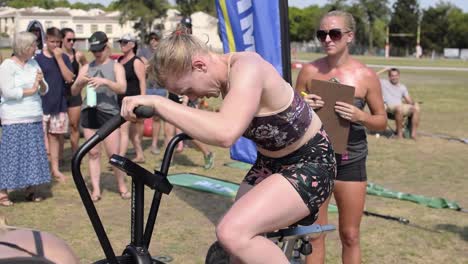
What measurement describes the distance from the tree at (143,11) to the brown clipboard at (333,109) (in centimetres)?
8603

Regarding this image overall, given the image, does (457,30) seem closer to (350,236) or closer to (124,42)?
(124,42)

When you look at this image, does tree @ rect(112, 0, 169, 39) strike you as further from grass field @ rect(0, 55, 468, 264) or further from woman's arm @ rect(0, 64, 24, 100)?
woman's arm @ rect(0, 64, 24, 100)

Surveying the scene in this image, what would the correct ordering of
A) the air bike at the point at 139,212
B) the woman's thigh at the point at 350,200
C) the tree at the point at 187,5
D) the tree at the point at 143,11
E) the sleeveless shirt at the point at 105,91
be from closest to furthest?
the air bike at the point at 139,212
the woman's thigh at the point at 350,200
the sleeveless shirt at the point at 105,91
the tree at the point at 143,11
the tree at the point at 187,5

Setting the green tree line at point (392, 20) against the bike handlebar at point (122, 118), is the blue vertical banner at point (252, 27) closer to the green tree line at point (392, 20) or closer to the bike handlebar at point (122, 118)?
the bike handlebar at point (122, 118)

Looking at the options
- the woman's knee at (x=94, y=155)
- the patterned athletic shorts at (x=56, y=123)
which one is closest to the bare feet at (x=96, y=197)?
the woman's knee at (x=94, y=155)

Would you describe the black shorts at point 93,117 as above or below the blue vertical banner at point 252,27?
below

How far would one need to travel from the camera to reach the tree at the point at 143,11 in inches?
3469

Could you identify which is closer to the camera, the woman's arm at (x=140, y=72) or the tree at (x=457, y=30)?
→ the woman's arm at (x=140, y=72)

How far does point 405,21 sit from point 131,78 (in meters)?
98.4

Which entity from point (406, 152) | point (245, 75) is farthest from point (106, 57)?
point (406, 152)

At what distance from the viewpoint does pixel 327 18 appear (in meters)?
3.73

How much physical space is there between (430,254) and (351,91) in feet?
6.55

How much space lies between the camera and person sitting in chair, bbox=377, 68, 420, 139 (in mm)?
11141

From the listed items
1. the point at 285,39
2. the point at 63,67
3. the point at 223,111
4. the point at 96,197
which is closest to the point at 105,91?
the point at 96,197
